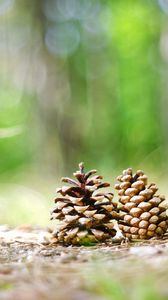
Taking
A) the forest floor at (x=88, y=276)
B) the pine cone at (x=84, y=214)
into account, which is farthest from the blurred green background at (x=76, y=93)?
the forest floor at (x=88, y=276)

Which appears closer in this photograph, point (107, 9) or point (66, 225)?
point (66, 225)

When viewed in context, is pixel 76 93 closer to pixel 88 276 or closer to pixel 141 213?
pixel 141 213

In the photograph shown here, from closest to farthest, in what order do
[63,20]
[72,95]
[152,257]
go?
[152,257]
[72,95]
[63,20]

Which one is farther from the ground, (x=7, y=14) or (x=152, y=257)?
(x=7, y=14)

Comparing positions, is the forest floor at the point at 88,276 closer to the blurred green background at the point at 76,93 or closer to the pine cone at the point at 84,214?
the pine cone at the point at 84,214

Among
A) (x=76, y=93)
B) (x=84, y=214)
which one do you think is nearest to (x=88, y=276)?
(x=84, y=214)

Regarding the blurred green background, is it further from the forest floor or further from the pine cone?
the forest floor

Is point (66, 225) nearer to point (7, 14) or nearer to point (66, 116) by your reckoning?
point (66, 116)

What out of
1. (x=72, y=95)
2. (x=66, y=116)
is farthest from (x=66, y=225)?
(x=72, y=95)
